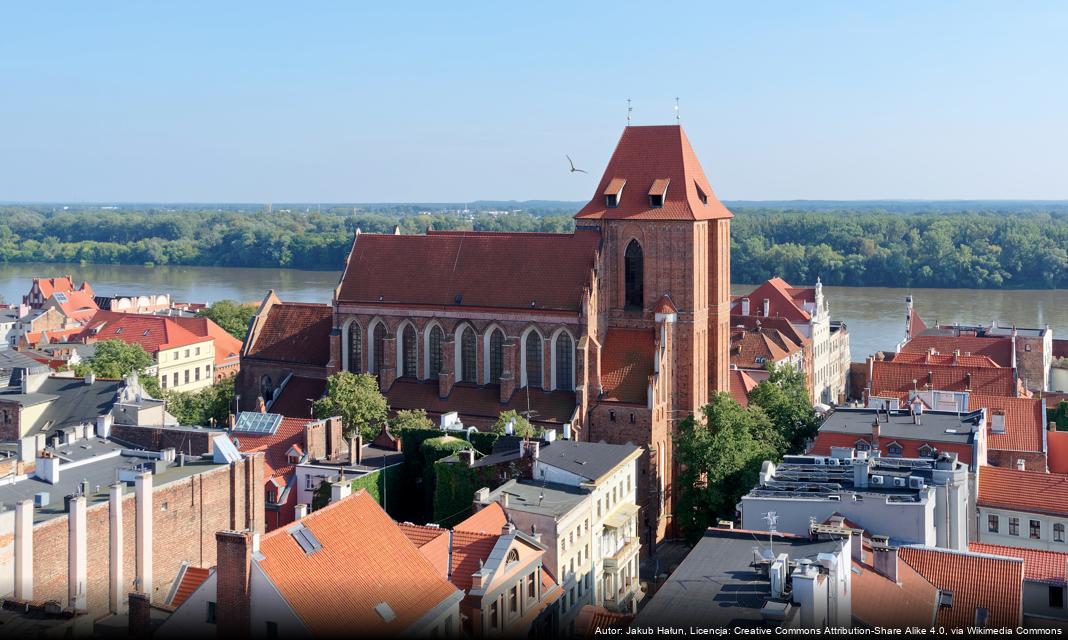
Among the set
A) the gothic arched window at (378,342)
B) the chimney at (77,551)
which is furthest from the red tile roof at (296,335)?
the chimney at (77,551)

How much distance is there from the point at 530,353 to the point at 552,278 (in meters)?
3.31

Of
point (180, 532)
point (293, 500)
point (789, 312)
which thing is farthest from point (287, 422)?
point (789, 312)

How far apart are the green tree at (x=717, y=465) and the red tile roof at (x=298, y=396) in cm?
1843

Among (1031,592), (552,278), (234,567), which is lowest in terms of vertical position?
(1031,592)

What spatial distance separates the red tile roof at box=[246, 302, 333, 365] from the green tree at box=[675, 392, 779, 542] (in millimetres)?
20046

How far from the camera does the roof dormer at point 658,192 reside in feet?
174

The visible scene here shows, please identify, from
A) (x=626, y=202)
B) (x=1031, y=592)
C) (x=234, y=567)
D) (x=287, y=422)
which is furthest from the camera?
(x=626, y=202)

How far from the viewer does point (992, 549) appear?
33.5 meters

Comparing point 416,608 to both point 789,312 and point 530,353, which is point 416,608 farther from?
point 789,312

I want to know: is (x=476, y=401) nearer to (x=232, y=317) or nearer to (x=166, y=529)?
(x=166, y=529)

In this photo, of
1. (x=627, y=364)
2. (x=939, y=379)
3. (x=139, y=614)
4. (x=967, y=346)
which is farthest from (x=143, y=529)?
(x=967, y=346)

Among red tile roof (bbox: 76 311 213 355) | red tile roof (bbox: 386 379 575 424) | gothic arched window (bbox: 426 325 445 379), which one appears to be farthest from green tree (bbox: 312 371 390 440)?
red tile roof (bbox: 76 311 213 355)

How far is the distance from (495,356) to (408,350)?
14.7 ft

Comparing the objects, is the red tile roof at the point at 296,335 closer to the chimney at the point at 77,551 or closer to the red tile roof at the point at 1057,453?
the chimney at the point at 77,551
